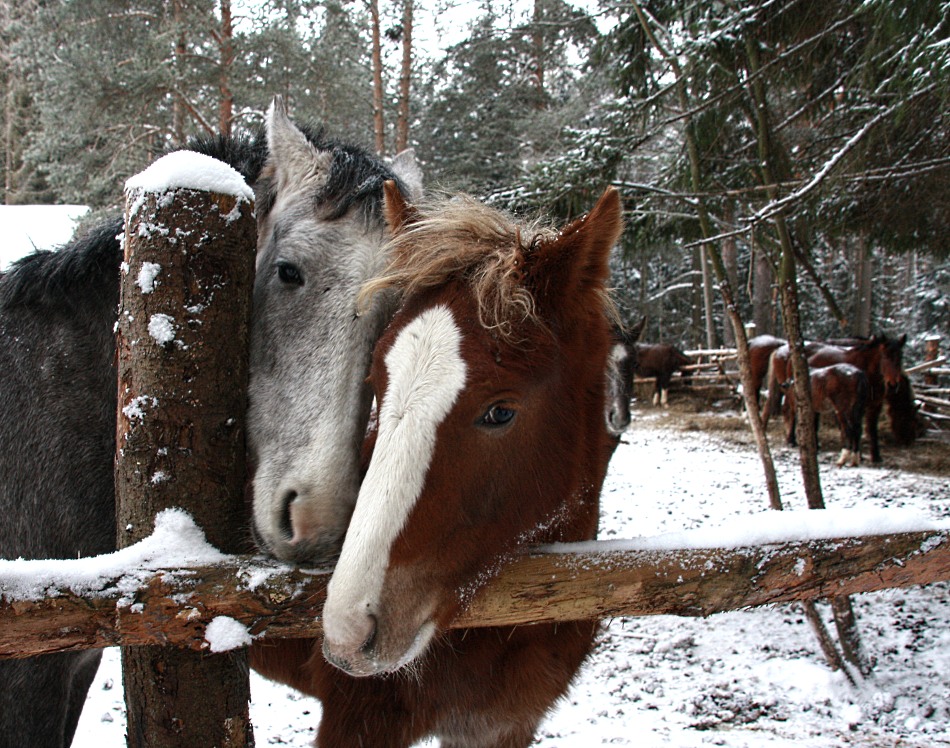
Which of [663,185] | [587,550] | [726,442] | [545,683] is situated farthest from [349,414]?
[726,442]

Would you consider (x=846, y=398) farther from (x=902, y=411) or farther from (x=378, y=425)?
(x=378, y=425)

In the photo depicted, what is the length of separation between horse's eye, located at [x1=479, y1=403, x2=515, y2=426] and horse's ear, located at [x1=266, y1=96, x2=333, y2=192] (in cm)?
124

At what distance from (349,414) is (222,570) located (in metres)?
0.61

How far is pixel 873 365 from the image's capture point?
12531 millimetres

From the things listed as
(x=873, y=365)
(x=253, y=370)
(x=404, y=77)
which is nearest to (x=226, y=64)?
(x=404, y=77)

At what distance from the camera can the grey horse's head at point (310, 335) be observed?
1741 millimetres

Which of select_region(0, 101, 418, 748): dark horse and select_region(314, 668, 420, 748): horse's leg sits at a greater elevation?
select_region(0, 101, 418, 748): dark horse

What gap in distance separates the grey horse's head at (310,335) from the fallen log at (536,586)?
0.24 m

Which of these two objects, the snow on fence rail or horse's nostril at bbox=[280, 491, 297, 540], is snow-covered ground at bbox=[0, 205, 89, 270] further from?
the snow on fence rail

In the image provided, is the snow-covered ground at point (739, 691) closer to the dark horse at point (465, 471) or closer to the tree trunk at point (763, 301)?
the dark horse at point (465, 471)

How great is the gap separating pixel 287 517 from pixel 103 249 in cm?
135

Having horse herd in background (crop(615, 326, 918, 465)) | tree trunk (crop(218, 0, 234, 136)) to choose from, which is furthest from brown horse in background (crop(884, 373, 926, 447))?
tree trunk (crop(218, 0, 234, 136))

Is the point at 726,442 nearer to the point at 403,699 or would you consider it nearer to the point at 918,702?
the point at 918,702

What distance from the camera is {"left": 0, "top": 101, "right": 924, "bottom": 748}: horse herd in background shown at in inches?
60.7
